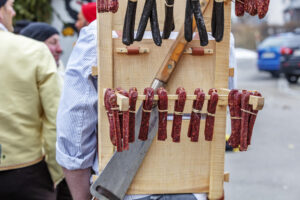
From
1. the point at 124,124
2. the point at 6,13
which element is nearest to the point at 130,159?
the point at 124,124

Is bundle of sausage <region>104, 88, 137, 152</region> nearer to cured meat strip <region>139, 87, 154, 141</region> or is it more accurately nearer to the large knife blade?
cured meat strip <region>139, 87, 154, 141</region>

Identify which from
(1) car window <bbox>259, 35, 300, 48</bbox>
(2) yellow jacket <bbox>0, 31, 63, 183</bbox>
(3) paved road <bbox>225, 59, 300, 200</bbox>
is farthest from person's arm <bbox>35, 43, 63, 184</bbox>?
(1) car window <bbox>259, 35, 300, 48</bbox>

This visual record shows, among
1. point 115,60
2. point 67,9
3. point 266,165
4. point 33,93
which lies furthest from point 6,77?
point 266,165

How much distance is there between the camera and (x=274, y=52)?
49.1 feet

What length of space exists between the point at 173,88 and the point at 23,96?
111 cm

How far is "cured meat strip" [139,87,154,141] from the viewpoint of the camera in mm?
1777

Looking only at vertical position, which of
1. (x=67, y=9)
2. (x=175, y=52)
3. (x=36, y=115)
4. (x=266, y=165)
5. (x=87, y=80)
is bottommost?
(x=266, y=165)

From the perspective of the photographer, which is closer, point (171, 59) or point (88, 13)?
point (171, 59)

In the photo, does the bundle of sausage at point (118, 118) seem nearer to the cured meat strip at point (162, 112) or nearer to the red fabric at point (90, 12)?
the cured meat strip at point (162, 112)

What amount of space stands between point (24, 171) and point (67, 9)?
3.51 meters

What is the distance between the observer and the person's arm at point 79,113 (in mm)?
2031

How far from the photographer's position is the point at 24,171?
267 centimetres

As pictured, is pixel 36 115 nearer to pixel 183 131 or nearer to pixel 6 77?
pixel 6 77

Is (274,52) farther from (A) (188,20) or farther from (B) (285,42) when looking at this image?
(A) (188,20)
